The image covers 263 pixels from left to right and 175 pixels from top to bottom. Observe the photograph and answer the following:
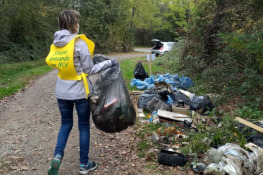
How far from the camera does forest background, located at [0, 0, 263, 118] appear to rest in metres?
6.13

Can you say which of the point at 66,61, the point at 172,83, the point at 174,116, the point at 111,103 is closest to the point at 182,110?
the point at 174,116

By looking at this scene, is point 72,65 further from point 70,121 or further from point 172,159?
point 172,159

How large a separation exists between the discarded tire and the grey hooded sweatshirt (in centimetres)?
150

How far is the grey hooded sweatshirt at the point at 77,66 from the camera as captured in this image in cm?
303

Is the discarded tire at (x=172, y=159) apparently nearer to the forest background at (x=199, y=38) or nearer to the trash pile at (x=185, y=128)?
the trash pile at (x=185, y=128)

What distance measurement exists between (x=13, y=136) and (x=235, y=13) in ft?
22.7

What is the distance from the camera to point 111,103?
10.9 ft

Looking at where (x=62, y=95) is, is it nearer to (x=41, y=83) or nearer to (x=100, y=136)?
(x=100, y=136)

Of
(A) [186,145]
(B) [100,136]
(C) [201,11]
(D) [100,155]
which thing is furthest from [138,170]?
(C) [201,11]

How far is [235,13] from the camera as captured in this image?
25.5ft

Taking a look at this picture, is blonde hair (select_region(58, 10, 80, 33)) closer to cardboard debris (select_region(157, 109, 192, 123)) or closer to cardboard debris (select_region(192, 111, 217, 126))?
cardboard debris (select_region(157, 109, 192, 123))

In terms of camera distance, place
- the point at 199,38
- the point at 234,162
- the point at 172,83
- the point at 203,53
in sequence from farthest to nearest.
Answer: the point at 199,38, the point at 203,53, the point at 172,83, the point at 234,162

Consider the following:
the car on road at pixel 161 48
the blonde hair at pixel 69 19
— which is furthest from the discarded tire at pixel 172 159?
the car on road at pixel 161 48

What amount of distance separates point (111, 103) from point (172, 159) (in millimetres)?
1240
